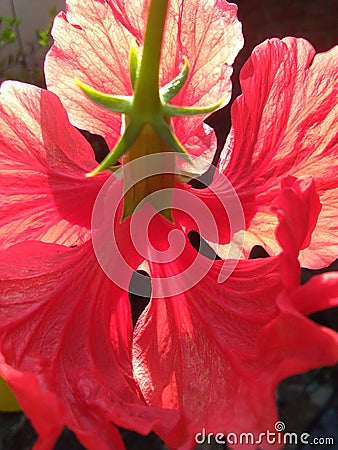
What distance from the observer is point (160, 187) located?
43 cm

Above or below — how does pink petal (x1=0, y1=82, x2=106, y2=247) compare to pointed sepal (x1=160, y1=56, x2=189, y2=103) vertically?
below

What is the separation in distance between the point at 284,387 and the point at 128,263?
1912 mm

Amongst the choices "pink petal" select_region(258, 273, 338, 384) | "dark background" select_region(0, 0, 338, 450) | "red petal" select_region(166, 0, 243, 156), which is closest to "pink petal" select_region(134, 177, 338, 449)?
"pink petal" select_region(258, 273, 338, 384)

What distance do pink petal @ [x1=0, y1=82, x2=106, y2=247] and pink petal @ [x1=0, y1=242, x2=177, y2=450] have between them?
0.02 meters

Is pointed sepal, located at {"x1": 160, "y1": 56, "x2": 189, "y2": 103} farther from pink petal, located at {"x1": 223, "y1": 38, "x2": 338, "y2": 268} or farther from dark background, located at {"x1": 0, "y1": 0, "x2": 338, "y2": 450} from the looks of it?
dark background, located at {"x1": 0, "y1": 0, "x2": 338, "y2": 450}

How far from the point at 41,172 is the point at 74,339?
0.39 ft

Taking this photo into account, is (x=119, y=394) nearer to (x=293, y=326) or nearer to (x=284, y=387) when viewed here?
(x=293, y=326)

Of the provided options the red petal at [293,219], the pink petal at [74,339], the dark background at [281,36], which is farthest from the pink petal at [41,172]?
the dark background at [281,36]

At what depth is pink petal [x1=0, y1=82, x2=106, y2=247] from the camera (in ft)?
1.45

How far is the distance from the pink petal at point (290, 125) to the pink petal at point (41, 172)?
11cm

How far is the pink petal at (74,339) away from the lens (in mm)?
353

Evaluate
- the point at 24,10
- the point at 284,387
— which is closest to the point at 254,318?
the point at 24,10

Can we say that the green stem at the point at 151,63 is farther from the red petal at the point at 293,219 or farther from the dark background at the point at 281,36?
the dark background at the point at 281,36

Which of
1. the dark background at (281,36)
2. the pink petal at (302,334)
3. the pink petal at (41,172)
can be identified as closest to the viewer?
the pink petal at (302,334)
